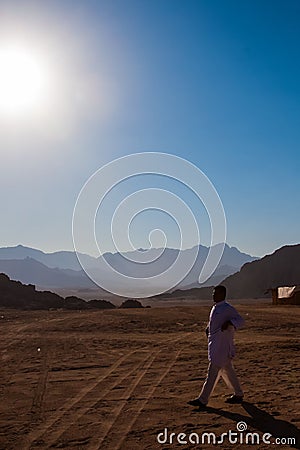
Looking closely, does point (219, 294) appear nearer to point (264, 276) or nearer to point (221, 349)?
point (221, 349)

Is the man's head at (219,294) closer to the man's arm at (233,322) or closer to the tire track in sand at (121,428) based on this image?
the man's arm at (233,322)

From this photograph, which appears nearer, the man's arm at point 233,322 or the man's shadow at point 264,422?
the man's shadow at point 264,422

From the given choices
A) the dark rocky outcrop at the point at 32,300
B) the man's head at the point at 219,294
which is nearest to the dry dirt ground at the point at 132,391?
the man's head at the point at 219,294

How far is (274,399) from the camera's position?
791 cm

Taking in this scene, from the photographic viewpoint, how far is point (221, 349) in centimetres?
743

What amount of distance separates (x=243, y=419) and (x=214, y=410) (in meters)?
0.55

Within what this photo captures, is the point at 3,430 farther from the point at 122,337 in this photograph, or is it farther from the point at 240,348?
the point at 122,337

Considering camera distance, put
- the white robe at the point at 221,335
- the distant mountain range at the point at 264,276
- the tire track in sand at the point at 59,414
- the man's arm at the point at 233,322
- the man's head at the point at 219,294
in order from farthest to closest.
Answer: the distant mountain range at the point at 264,276 → the man's head at the point at 219,294 → the man's arm at the point at 233,322 → the white robe at the point at 221,335 → the tire track in sand at the point at 59,414

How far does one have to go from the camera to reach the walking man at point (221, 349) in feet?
24.3

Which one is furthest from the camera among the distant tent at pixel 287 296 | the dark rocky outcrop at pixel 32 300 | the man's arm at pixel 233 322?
the dark rocky outcrop at pixel 32 300

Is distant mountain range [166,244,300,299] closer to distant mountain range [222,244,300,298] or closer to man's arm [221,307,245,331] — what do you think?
distant mountain range [222,244,300,298]

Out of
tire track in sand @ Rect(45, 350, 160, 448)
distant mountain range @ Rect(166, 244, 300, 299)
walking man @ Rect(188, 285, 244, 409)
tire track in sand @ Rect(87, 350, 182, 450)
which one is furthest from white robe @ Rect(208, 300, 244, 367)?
distant mountain range @ Rect(166, 244, 300, 299)

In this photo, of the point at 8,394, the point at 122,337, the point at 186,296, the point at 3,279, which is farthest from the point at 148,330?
the point at 186,296

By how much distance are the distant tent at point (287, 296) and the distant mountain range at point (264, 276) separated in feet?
144
